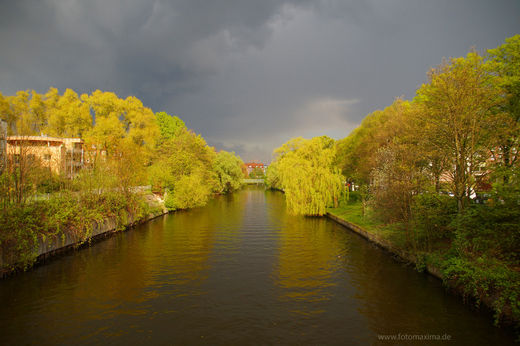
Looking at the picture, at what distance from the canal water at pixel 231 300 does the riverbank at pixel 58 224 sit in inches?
32.7

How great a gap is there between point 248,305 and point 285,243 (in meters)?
9.67

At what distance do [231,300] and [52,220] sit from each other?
11.0 metres

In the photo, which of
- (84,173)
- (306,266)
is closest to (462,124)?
(306,266)

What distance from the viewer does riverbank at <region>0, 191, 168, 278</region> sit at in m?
12.4

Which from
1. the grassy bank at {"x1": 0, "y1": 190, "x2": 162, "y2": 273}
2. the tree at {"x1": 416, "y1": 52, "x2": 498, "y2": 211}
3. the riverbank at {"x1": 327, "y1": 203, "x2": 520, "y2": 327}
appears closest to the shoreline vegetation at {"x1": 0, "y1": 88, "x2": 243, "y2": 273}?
the grassy bank at {"x1": 0, "y1": 190, "x2": 162, "y2": 273}

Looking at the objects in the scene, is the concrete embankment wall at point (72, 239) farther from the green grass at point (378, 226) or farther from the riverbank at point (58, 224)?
the green grass at point (378, 226)

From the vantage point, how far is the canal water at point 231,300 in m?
8.42

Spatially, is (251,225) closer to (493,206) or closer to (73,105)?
(493,206)

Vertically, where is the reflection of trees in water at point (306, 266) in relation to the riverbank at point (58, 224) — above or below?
below

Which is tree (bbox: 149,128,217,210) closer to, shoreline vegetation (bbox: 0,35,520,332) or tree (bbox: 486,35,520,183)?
shoreline vegetation (bbox: 0,35,520,332)

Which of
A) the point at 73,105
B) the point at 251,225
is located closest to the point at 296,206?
the point at 251,225

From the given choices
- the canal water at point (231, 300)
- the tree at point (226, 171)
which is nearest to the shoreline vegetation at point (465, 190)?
the canal water at point (231, 300)

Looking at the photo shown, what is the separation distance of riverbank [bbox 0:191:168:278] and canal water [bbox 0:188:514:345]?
832 mm

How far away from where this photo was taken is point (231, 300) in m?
10.8
